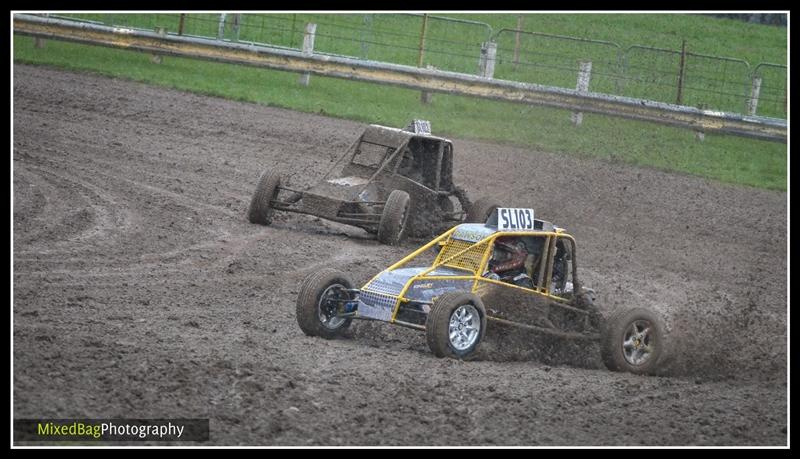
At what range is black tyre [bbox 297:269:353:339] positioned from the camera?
29.3ft

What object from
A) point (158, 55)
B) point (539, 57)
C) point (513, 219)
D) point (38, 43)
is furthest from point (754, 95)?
point (38, 43)

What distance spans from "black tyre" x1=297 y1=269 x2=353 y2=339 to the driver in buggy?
1.27 meters

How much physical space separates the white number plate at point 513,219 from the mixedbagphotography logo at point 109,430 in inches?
149

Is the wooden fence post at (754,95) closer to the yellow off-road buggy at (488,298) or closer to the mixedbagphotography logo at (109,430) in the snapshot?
the yellow off-road buggy at (488,298)

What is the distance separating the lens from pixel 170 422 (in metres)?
6.41

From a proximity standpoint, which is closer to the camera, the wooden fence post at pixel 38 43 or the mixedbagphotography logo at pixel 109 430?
the mixedbagphotography logo at pixel 109 430

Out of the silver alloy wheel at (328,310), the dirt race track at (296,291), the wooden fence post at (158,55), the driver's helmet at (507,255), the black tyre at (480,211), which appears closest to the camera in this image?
the dirt race track at (296,291)

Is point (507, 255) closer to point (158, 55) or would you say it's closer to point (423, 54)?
point (423, 54)

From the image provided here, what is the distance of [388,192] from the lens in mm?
13469

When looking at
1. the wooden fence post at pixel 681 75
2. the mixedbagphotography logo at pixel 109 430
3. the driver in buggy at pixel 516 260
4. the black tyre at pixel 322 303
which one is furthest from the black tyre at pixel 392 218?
the wooden fence post at pixel 681 75

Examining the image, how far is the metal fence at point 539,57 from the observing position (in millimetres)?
21328

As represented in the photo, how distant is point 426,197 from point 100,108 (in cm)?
660

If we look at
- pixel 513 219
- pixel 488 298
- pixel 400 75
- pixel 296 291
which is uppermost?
pixel 400 75

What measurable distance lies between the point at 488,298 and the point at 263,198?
445 cm
